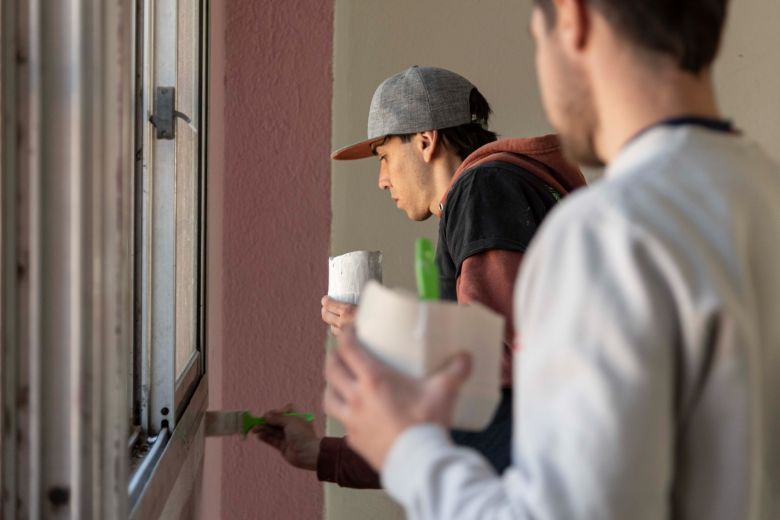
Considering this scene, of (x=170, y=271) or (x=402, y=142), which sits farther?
(x=402, y=142)

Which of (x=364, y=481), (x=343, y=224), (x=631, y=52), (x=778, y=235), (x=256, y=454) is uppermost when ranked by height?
(x=631, y=52)

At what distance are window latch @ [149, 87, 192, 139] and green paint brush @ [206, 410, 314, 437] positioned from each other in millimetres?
559

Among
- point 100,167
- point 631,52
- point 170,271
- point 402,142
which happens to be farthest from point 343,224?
point 631,52

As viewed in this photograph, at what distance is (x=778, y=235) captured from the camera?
81 cm

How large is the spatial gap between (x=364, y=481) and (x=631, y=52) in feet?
4.23

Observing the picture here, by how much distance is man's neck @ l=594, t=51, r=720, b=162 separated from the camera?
0.80m

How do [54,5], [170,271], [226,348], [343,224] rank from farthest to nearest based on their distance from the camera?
1. [343,224]
2. [226,348]
3. [170,271]
4. [54,5]

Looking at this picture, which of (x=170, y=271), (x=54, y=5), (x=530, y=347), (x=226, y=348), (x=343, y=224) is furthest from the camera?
(x=343, y=224)

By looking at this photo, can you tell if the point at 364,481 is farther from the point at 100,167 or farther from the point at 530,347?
the point at 530,347

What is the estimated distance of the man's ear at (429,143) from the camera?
2160mm

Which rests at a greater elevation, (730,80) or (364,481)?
(730,80)

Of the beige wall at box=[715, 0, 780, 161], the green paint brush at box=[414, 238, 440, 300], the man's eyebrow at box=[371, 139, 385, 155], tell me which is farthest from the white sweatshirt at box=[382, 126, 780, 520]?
the beige wall at box=[715, 0, 780, 161]

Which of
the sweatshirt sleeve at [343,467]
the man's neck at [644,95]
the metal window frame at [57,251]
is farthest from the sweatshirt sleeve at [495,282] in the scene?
the man's neck at [644,95]

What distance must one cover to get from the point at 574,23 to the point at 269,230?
7.14ft
